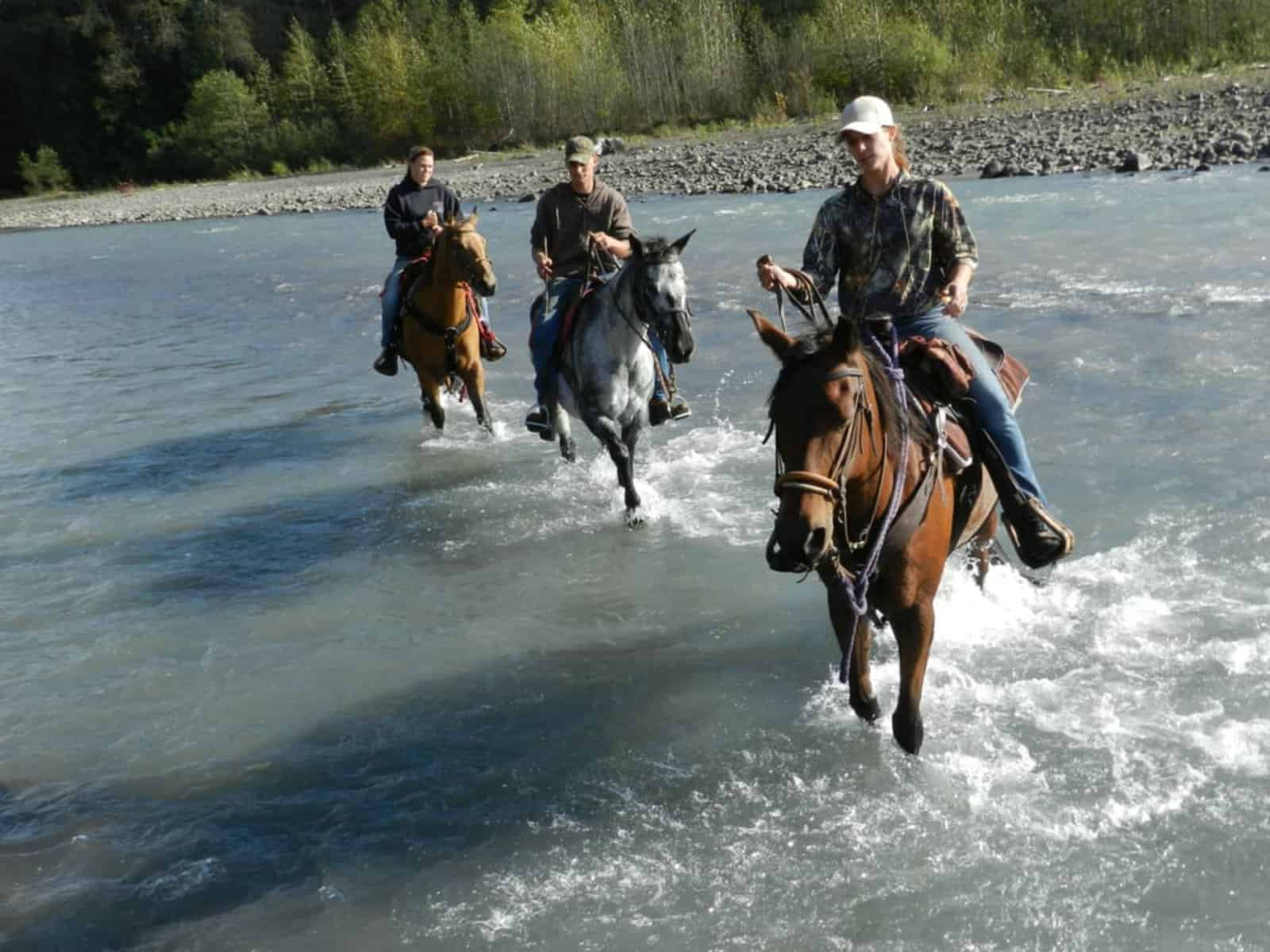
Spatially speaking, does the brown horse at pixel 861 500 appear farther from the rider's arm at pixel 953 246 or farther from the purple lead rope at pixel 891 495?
the rider's arm at pixel 953 246

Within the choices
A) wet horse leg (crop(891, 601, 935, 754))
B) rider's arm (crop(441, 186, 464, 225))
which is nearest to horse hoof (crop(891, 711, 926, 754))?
wet horse leg (crop(891, 601, 935, 754))

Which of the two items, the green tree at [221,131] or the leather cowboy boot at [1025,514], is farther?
the green tree at [221,131]

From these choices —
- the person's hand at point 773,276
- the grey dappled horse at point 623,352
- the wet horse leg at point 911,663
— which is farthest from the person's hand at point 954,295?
the grey dappled horse at point 623,352

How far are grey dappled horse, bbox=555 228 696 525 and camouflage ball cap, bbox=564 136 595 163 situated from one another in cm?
94

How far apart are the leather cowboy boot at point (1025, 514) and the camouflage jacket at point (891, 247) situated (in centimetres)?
67

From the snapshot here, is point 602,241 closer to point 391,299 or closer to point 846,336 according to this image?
point 391,299

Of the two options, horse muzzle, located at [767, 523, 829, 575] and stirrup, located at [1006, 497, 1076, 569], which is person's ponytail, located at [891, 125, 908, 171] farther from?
horse muzzle, located at [767, 523, 829, 575]

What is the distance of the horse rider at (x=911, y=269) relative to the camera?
4797 mm

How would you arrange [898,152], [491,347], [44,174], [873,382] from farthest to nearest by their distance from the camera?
[44,174] → [491,347] → [898,152] → [873,382]

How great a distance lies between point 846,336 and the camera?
12.7ft

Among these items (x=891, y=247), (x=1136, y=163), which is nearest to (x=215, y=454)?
(x=891, y=247)

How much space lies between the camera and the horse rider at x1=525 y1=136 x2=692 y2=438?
8648 mm

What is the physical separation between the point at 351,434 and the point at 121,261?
2596 cm

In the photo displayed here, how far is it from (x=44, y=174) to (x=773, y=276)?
8121cm
